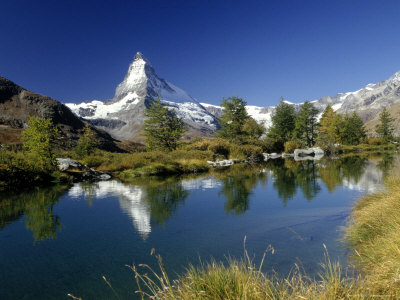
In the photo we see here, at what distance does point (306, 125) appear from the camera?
54406 millimetres

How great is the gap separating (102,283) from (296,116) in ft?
190

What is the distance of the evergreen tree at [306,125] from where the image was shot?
53.9 meters

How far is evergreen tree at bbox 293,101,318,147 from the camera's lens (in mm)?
53875

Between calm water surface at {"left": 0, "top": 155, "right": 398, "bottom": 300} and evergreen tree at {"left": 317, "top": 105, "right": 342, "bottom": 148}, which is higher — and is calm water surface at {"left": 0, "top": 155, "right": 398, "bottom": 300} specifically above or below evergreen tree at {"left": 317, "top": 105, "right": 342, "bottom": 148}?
below

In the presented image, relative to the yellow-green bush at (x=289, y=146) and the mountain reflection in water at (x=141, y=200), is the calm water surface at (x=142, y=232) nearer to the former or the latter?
the mountain reflection in water at (x=141, y=200)

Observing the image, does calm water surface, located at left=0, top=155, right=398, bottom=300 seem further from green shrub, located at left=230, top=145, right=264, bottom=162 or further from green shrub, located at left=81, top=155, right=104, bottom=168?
green shrub, located at left=230, top=145, right=264, bottom=162

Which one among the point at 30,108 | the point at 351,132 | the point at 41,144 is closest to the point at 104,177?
the point at 41,144

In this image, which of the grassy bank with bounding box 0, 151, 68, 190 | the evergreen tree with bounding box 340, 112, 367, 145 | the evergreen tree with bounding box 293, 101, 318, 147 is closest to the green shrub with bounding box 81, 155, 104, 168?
the grassy bank with bounding box 0, 151, 68, 190

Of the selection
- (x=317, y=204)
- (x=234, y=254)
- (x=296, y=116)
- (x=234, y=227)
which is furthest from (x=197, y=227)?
(x=296, y=116)

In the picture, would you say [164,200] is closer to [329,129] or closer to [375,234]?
[375,234]

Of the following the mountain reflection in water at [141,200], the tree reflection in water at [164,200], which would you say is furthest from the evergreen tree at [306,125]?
the tree reflection in water at [164,200]

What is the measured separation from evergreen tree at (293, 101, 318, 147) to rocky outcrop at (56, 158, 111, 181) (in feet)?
144

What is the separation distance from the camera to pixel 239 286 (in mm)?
2617

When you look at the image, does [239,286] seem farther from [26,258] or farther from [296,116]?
[296,116]
